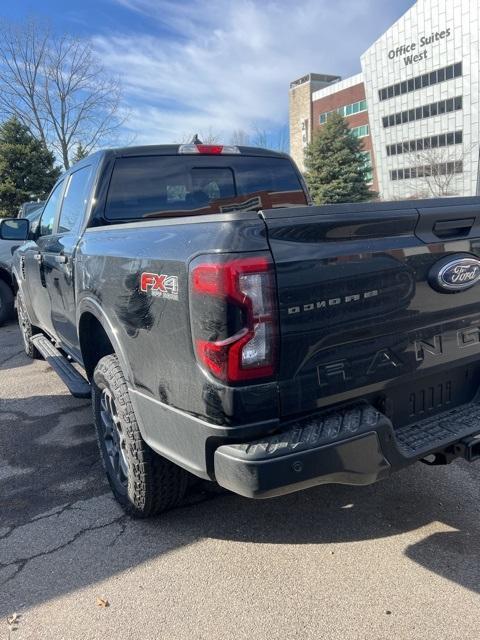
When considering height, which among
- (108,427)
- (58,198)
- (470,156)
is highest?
(470,156)

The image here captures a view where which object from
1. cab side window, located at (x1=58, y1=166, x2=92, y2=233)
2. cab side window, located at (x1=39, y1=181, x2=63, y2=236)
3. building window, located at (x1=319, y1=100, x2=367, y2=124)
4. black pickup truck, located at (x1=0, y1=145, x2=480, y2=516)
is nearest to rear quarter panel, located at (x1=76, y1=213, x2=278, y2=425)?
black pickup truck, located at (x1=0, y1=145, x2=480, y2=516)

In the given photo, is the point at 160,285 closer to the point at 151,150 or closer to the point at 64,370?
the point at 151,150

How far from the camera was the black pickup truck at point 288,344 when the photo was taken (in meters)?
1.87

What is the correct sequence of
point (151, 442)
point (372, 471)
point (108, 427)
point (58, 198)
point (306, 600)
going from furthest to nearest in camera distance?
point (58, 198) < point (108, 427) < point (151, 442) < point (306, 600) < point (372, 471)

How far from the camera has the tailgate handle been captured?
2.28 metres

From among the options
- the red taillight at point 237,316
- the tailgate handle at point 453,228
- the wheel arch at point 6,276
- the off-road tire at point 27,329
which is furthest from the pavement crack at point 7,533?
the wheel arch at point 6,276

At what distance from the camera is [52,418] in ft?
14.9

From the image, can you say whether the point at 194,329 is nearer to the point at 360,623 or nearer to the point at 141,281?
the point at 141,281

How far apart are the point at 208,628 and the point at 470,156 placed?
50.1 m

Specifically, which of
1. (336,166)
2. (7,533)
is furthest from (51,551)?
(336,166)

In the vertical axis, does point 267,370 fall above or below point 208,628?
above

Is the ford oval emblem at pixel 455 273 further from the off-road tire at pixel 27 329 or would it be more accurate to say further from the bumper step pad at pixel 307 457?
the off-road tire at pixel 27 329

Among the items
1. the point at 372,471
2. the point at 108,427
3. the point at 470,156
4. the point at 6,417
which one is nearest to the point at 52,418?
the point at 6,417

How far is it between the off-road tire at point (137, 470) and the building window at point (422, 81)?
53.4m
